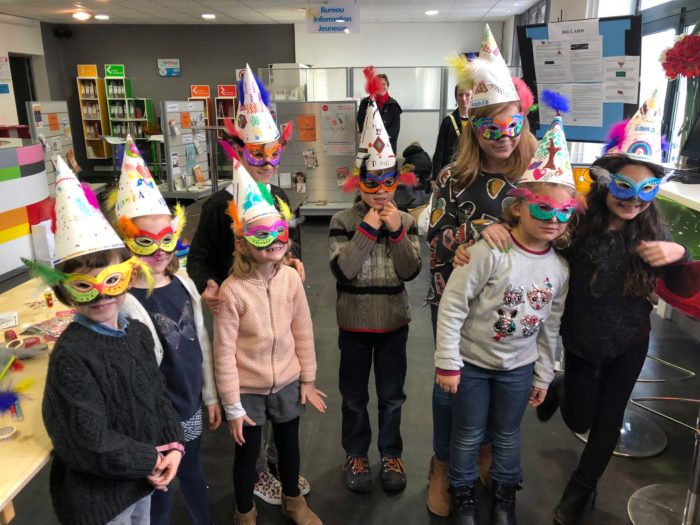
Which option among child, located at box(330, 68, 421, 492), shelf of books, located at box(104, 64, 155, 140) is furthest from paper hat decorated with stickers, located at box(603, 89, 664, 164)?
shelf of books, located at box(104, 64, 155, 140)

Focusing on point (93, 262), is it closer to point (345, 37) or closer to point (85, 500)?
point (85, 500)

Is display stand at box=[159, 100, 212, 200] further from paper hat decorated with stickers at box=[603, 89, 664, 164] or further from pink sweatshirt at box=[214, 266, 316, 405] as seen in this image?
paper hat decorated with stickers at box=[603, 89, 664, 164]

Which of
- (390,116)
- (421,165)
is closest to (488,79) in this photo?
(421,165)

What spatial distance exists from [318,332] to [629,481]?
80.7 inches

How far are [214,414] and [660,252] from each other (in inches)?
57.3

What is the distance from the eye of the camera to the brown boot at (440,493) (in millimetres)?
2016

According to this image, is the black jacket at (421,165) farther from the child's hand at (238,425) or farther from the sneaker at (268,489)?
the child's hand at (238,425)

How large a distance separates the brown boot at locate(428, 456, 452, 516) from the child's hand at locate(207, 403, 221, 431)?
2.85 ft

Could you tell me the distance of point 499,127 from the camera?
1.68m

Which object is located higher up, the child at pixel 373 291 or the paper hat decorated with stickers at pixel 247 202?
the paper hat decorated with stickers at pixel 247 202

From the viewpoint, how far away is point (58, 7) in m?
8.53

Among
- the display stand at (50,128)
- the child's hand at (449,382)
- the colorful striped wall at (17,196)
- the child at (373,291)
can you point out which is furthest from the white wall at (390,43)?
the child's hand at (449,382)

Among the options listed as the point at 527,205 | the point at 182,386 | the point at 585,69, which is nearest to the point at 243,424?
the point at 182,386

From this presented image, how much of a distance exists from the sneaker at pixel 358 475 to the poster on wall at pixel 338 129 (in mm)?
4903
